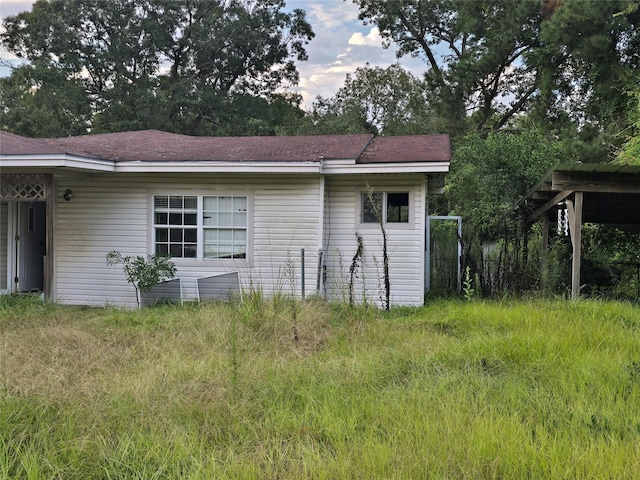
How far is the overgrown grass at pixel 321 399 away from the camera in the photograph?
9.33ft

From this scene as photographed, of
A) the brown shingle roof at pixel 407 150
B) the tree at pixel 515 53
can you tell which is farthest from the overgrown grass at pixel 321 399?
the tree at pixel 515 53

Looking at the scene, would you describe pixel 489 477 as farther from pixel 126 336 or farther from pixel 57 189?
pixel 57 189

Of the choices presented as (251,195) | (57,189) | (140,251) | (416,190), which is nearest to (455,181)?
(416,190)

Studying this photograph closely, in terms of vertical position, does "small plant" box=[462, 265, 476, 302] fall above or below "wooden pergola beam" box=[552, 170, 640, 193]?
below

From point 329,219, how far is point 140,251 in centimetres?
353

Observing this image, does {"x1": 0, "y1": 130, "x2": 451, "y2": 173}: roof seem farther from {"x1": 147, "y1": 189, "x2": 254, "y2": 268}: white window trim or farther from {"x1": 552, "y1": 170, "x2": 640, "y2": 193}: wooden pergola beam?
{"x1": 552, "y1": 170, "x2": 640, "y2": 193}: wooden pergola beam

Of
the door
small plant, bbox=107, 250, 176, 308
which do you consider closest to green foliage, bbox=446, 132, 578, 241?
small plant, bbox=107, 250, 176, 308

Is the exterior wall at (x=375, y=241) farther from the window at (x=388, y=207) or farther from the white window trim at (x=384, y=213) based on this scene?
the window at (x=388, y=207)

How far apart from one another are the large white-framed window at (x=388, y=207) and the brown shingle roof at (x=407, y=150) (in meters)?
Result: 0.66

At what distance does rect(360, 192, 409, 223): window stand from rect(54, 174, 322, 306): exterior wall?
0.89 meters

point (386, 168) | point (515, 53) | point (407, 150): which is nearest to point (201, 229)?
point (386, 168)

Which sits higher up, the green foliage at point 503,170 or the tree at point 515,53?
the tree at point 515,53

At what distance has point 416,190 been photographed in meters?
8.48

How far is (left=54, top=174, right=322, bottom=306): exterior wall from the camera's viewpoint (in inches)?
336
